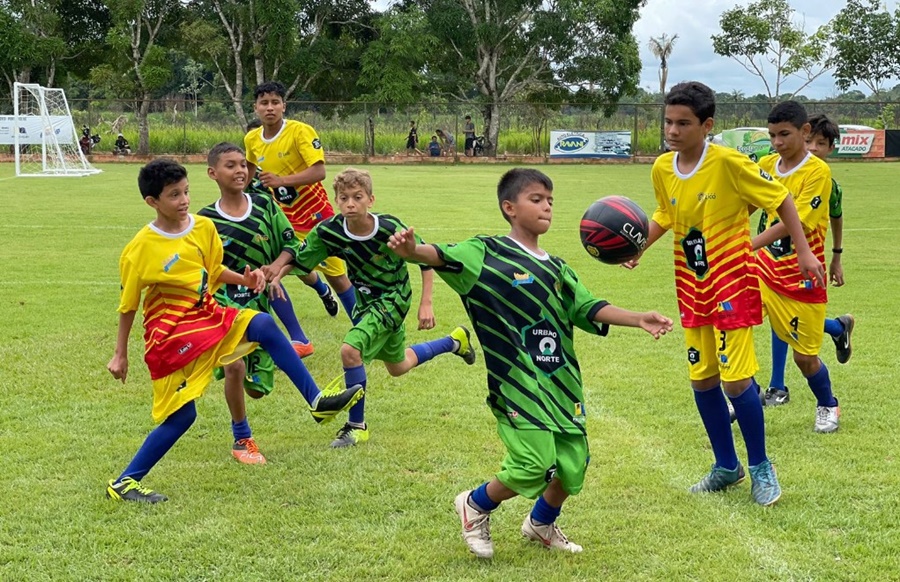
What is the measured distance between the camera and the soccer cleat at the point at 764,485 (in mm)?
4738

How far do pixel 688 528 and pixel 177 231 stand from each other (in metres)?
2.97

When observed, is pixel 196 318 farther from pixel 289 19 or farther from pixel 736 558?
pixel 289 19

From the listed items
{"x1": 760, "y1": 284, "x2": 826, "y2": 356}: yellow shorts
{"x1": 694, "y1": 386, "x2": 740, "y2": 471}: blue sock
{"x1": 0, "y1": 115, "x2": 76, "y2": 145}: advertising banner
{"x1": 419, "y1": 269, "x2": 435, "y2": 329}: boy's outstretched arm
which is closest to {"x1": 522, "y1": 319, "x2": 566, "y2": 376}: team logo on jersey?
{"x1": 694, "y1": 386, "x2": 740, "y2": 471}: blue sock

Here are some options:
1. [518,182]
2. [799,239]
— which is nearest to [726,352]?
[799,239]

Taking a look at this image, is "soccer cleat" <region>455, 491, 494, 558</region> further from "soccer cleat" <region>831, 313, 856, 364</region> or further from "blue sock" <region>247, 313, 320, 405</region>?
"soccer cleat" <region>831, 313, 856, 364</region>

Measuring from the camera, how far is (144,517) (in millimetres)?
4645

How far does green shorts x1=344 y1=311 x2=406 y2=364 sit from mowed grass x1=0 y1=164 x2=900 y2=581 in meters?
0.56

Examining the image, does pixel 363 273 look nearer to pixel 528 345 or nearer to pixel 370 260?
pixel 370 260

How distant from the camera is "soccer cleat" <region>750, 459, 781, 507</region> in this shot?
4738 millimetres

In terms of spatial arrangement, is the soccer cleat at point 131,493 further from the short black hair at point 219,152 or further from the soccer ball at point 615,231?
the soccer ball at point 615,231

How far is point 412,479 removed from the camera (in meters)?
5.18

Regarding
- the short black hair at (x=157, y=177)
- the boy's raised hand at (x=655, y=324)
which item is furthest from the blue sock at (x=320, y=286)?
the boy's raised hand at (x=655, y=324)

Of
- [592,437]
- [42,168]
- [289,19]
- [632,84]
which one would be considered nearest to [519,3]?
[632,84]

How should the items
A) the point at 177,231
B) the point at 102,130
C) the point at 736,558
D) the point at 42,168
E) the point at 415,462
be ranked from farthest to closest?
the point at 102,130 < the point at 42,168 < the point at 415,462 < the point at 177,231 < the point at 736,558
